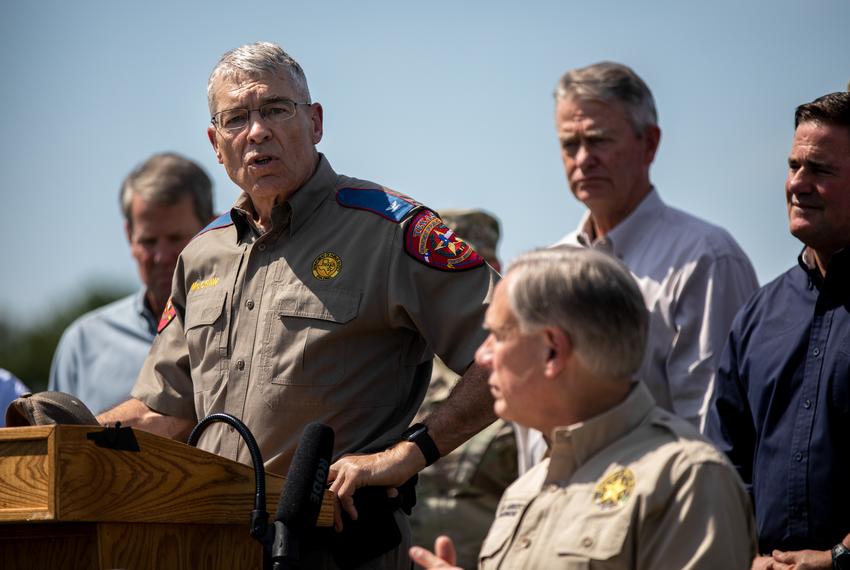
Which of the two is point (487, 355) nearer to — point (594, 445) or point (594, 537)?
point (594, 445)

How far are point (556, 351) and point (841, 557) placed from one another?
1609 millimetres

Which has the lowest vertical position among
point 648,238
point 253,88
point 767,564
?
point 767,564

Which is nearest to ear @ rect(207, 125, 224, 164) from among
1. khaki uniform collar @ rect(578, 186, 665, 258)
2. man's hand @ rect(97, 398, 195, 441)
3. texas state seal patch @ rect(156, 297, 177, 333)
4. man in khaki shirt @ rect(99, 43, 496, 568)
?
man in khaki shirt @ rect(99, 43, 496, 568)

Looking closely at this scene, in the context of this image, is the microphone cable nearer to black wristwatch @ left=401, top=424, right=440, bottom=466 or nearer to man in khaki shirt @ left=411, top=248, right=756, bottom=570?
man in khaki shirt @ left=411, top=248, right=756, bottom=570

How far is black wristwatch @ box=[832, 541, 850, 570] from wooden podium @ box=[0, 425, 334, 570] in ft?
5.12

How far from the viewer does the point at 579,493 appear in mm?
2924

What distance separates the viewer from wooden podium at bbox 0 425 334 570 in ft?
10.3

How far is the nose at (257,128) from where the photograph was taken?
4238 millimetres

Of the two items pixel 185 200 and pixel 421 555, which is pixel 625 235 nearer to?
pixel 185 200

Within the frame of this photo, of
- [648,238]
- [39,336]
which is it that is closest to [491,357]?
[648,238]

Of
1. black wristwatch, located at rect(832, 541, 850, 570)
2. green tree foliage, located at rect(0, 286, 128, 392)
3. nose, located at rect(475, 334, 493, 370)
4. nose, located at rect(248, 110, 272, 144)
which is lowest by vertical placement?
green tree foliage, located at rect(0, 286, 128, 392)

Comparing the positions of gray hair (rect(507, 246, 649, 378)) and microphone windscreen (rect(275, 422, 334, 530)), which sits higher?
gray hair (rect(507, 246, 649, 378))

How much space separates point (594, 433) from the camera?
116 inches

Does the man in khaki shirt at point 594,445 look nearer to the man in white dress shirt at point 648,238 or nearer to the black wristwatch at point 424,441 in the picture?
the black wristwatch at point 424,441
